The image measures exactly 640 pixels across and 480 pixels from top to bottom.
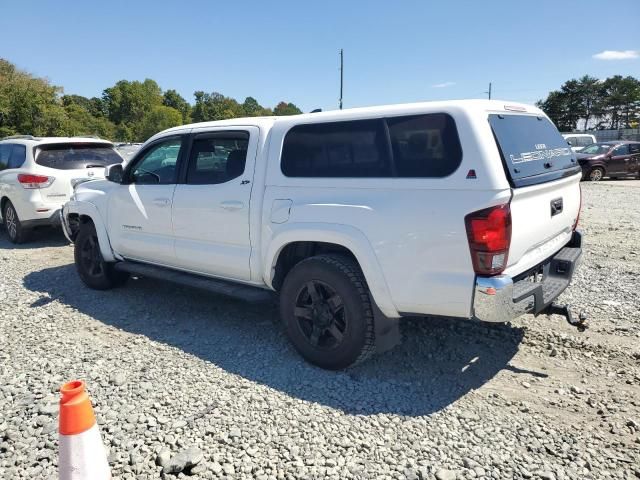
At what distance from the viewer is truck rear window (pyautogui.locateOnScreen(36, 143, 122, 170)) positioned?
781 cm

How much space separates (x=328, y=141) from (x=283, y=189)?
→ 0.52 metres

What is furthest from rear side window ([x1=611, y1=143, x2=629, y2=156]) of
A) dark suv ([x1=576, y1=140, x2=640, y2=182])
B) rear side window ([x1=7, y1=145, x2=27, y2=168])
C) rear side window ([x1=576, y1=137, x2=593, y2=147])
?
rear side window ([x1=7, y1=145, x2=27, y2=168])

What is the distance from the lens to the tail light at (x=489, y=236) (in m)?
2.76

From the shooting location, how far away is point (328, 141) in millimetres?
3559

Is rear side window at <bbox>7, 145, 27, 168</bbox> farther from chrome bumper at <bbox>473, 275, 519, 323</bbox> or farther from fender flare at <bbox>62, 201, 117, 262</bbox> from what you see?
chrome bumper at <bbox>473, 275, 519, 323</bbox>

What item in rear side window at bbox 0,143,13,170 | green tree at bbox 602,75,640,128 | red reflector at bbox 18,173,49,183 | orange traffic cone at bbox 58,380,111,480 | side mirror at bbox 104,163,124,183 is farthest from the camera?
green tree at bbox 602,75,640,128

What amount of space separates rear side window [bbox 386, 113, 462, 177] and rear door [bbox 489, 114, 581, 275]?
29 cm

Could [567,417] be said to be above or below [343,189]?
below

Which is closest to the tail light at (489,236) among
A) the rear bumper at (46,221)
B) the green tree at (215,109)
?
the rear bumper at (46,221)

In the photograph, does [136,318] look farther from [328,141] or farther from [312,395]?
[328,141]

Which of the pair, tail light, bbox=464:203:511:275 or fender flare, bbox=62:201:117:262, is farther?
fender flare, bbox=62:201:117:262

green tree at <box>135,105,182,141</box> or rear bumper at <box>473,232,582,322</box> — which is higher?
green tree at <box>135,105,182,141</box>

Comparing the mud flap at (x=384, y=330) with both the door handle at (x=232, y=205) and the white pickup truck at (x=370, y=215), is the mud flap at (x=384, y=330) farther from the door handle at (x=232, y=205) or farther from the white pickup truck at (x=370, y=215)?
the door handle at (x=232, y=205)

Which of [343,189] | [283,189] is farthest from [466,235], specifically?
[283,189]
